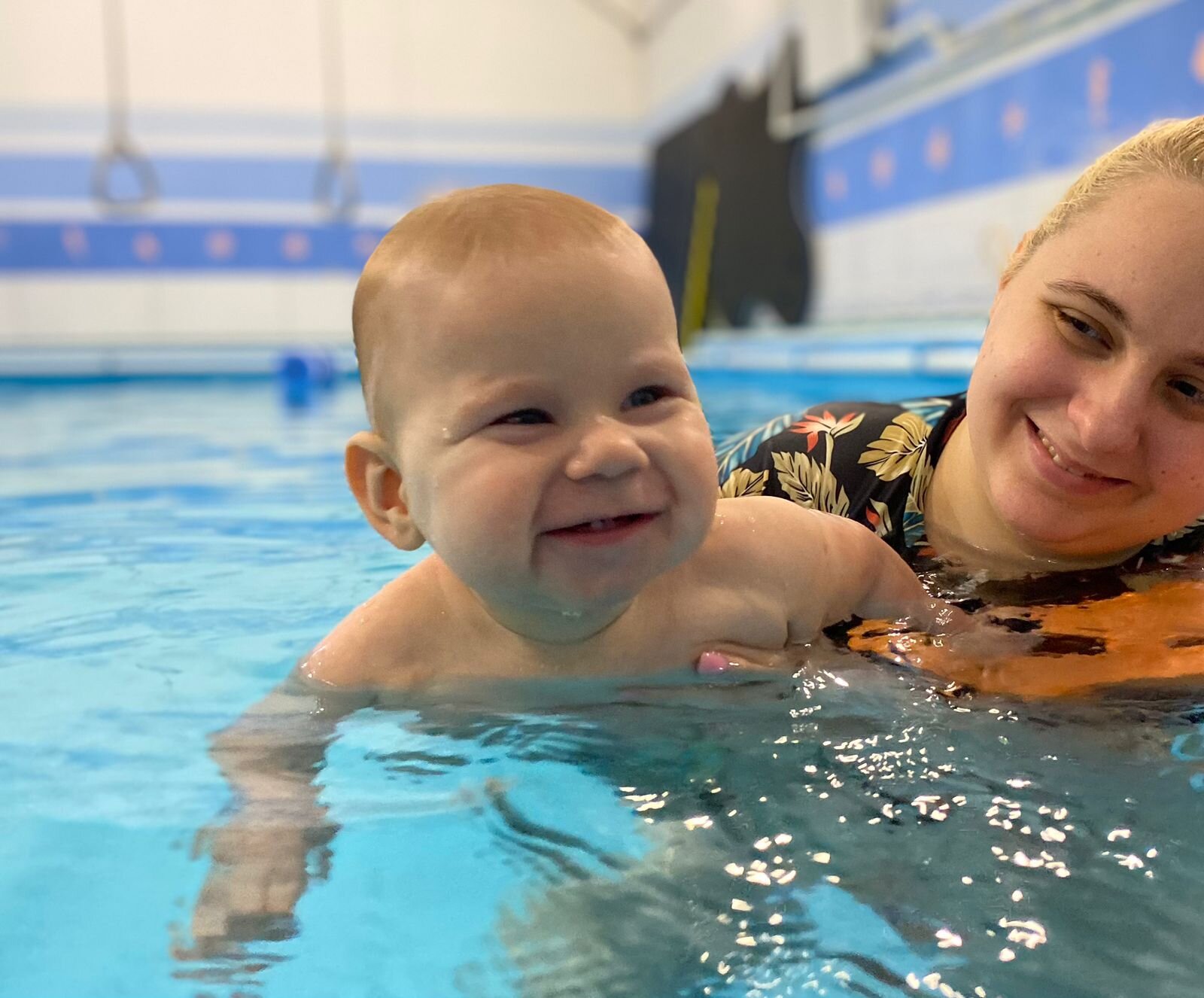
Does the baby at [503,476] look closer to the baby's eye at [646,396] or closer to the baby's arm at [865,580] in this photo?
the baby's eye at [646,396]

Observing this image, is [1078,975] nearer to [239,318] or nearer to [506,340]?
[506,340]

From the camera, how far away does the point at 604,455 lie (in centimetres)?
121

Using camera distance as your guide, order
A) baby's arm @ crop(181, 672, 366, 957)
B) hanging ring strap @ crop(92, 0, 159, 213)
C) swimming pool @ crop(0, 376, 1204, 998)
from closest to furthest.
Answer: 1. swimming pool @ crop(0, 376, 1204, 998)
2. baby's arm @ crop(181, 672, 366, 957)
3. hanging ring strap @ crop(92, 0, 159, 213)

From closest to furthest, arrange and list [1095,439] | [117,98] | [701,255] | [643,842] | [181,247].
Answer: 1. [643,842]
2. [1095,439]
3. [701,255]
4. [117,98]
5. [181,247]

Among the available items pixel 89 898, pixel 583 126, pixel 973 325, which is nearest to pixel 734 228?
pixel 583 126

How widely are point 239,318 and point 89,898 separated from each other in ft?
36.6

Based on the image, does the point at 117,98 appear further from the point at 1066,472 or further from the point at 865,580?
the point at 1066,472

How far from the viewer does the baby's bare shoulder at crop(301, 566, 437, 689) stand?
58.6 inches

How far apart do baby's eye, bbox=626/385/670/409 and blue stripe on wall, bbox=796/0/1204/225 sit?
3.94 meters

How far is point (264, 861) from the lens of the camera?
109 cm

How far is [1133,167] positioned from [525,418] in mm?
923

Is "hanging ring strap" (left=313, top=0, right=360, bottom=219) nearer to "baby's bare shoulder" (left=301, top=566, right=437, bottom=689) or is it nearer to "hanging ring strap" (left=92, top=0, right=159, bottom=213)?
"hanging ring strap" (left=92, top=0, right=159, bottom=213)

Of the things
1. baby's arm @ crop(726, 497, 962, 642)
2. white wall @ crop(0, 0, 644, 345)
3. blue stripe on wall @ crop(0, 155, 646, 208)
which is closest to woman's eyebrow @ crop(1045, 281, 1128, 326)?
baby's arm @ crop(726, 497, 962, 642)

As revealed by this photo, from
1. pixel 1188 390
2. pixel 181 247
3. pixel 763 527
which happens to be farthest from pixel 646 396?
pixel 181 247
